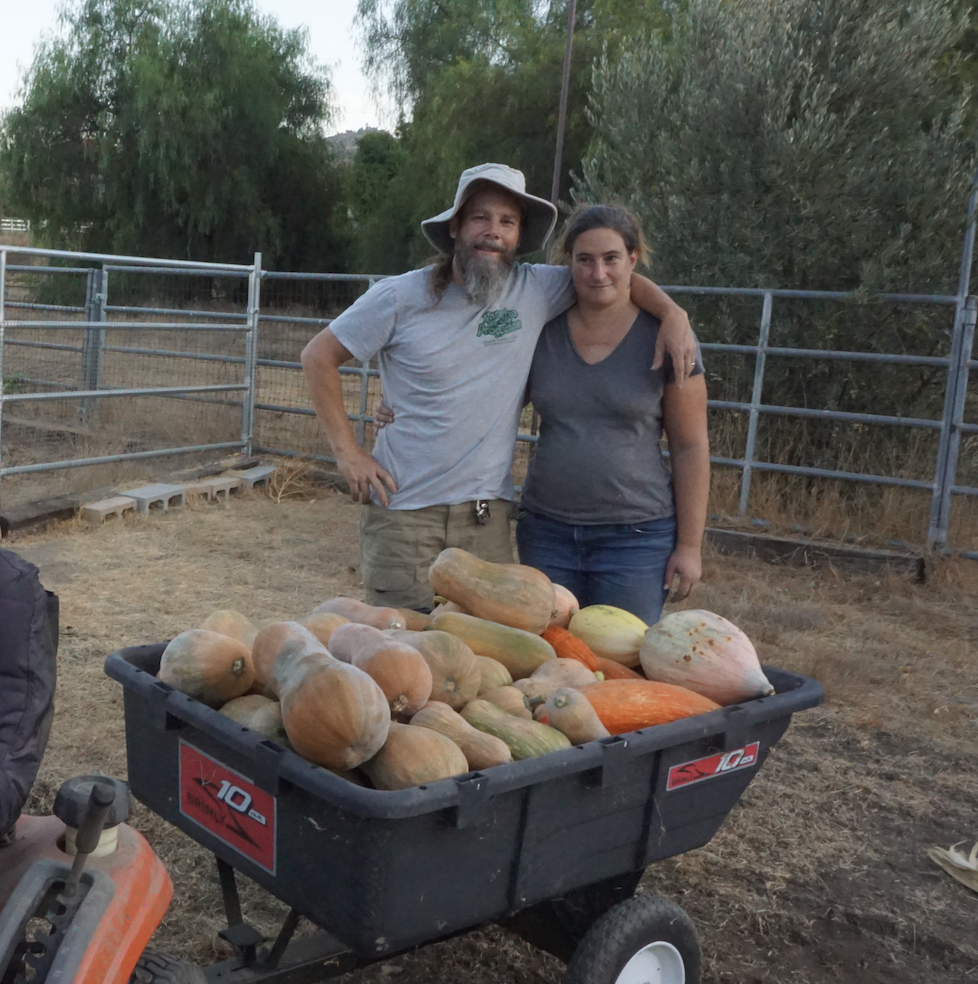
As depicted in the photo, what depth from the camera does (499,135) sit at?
70.8 ft

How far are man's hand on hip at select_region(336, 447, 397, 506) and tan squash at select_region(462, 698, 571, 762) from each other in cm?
117

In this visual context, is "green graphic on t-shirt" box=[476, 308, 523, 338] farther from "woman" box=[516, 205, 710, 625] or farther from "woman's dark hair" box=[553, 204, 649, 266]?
"woman's dark hair" box=[553, 204, 649, 266]

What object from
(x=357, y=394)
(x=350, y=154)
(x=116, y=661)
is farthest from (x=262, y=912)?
(x=350, y=154)

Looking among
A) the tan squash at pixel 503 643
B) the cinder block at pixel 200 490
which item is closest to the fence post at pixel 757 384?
the cinder block at pixel 200 490

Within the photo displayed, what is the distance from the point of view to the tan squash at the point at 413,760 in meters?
1.82

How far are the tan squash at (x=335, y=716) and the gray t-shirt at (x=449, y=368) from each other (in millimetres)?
1375

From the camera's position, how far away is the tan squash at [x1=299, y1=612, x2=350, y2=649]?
2248 mm

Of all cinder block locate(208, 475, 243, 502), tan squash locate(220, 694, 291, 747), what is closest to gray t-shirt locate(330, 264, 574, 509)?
tan squash locate(220, 694, 291, 747)

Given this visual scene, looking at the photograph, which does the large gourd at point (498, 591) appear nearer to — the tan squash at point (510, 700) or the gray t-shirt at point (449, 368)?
the tan squash at point (510, 700)

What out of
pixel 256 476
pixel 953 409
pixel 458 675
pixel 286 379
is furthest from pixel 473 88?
pixel 458 675

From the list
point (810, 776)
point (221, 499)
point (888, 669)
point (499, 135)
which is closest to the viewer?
point (810, 776)

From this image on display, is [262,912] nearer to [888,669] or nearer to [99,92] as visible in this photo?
[888,669]

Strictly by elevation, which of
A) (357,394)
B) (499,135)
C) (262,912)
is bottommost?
(262,912)

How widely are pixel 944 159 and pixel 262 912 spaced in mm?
7042
